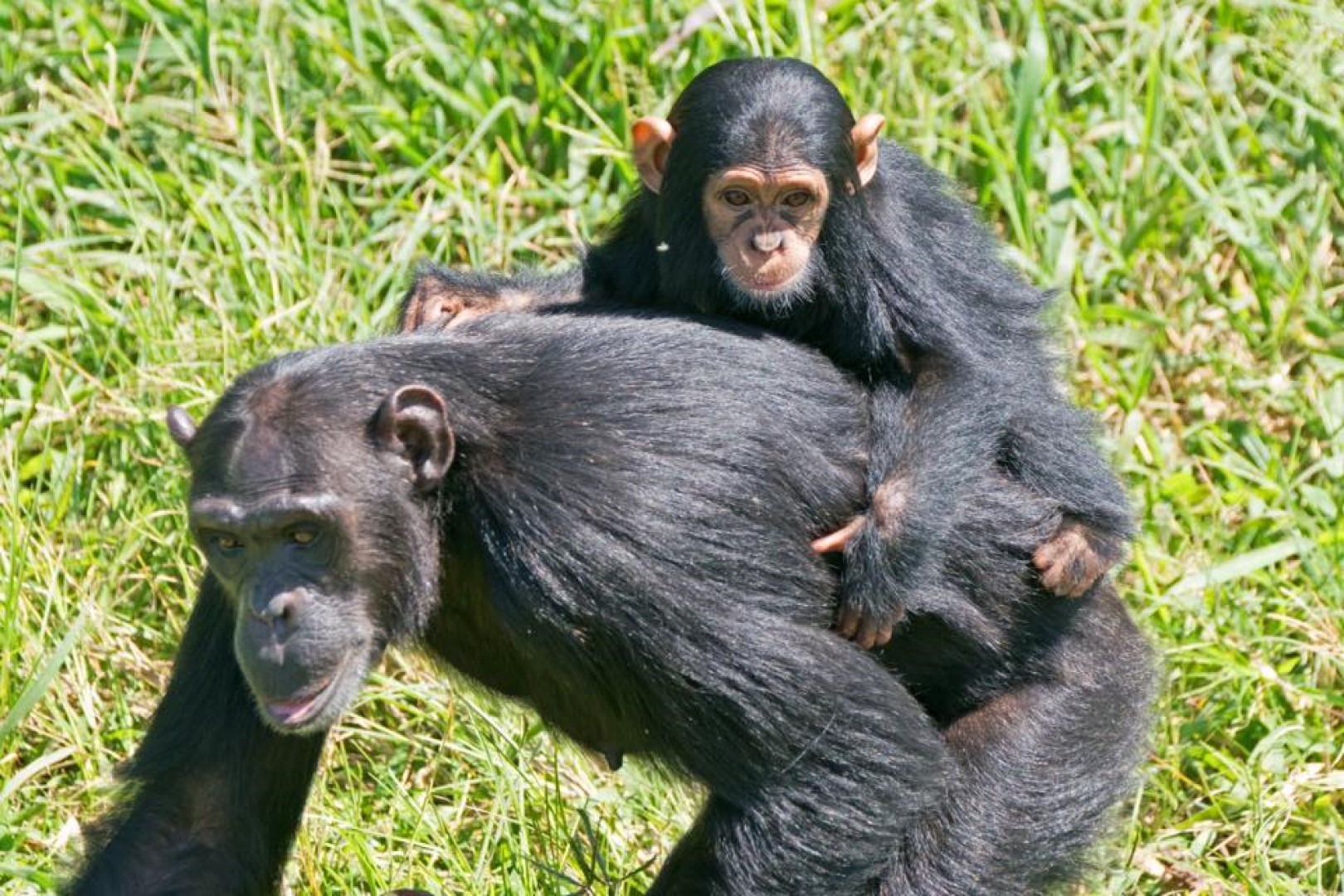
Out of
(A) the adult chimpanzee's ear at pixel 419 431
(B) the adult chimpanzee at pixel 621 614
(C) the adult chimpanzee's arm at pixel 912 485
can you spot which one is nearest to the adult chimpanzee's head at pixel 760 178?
(B) the adult chimpanzee at pixel 621 614

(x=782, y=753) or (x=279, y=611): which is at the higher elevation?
(x=279, y=611)

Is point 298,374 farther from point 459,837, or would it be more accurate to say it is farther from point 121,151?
point 121,151

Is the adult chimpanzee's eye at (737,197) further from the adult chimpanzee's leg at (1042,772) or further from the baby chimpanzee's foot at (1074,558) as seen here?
the adult chimpanzee's leg at (1042,772)

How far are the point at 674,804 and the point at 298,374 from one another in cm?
248

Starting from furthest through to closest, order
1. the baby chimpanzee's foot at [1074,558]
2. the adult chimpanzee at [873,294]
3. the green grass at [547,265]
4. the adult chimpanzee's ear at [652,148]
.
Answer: the green grass at [547,265] < the adult chimpanzee's ear at [652,148] < the baby chimpanzee's foot at [1074,558] < the adult chimpanzee at [873,294]

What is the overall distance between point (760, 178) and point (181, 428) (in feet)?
6.45

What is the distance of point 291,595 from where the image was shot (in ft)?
18.3

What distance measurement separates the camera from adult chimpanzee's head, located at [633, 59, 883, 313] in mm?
6695

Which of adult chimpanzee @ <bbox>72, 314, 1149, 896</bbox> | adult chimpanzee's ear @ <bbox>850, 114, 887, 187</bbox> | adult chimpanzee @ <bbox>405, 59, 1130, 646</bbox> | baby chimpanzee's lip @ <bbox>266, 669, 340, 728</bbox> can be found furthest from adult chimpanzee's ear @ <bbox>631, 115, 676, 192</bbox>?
baby chimpanzee's lip @ <bbox>266, 669, 340, 728</bbox>

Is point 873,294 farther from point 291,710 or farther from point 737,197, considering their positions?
point 291,710

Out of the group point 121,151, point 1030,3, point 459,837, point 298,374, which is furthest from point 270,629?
point 1030,3

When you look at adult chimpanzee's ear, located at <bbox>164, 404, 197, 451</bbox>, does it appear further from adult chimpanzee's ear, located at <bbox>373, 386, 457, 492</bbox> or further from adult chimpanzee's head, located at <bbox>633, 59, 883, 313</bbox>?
A: adult chimpanzee's head, located at <bbox>633, 59, 883, 313</bbox>

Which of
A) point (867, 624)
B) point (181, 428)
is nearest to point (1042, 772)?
point (867, 624)

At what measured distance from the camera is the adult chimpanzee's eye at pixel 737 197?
6859 millimetres
